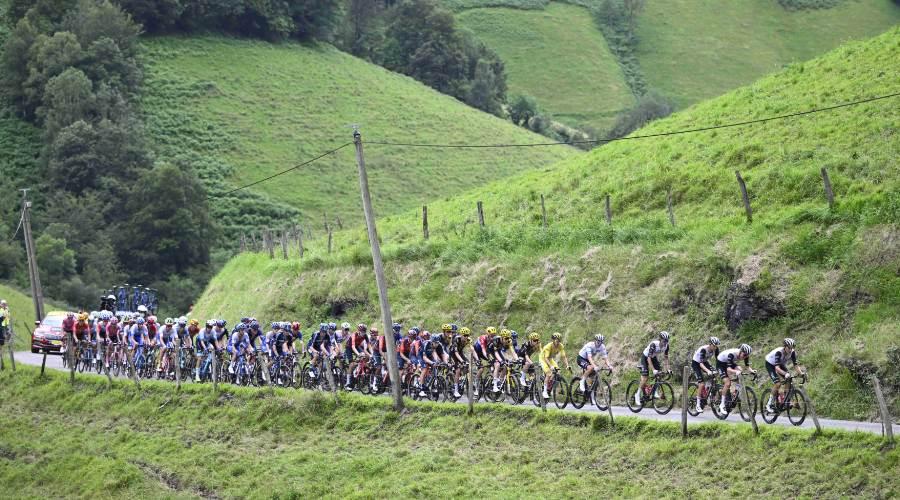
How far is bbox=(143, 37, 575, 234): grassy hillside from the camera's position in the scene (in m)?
92.2

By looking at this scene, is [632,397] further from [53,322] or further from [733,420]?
[53,322]

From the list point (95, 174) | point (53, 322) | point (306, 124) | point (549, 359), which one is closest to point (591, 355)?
point (549, 359)

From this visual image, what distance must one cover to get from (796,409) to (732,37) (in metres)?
144

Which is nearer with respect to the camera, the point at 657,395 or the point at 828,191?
the point at 657,395

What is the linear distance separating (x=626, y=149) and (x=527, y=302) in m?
14.3

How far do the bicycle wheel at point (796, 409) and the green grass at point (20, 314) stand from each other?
1728 inches

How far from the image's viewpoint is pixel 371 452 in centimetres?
2662

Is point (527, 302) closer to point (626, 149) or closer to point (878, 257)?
point (878, 257)

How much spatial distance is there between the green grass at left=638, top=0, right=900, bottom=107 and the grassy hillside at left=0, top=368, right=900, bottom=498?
120 metres

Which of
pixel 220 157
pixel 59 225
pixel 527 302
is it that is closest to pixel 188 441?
pixel 527 302

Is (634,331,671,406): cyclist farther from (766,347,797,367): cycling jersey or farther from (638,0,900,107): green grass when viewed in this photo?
(638,0,900,107): green grass

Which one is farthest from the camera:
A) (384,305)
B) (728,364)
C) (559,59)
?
(559,59)

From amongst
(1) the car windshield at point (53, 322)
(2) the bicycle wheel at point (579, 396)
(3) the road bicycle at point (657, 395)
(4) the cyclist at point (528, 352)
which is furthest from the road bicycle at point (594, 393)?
(1) the car windshield at point (53, 322)

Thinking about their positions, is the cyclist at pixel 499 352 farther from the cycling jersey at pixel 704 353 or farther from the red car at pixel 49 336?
the red car at pixel 49 336
